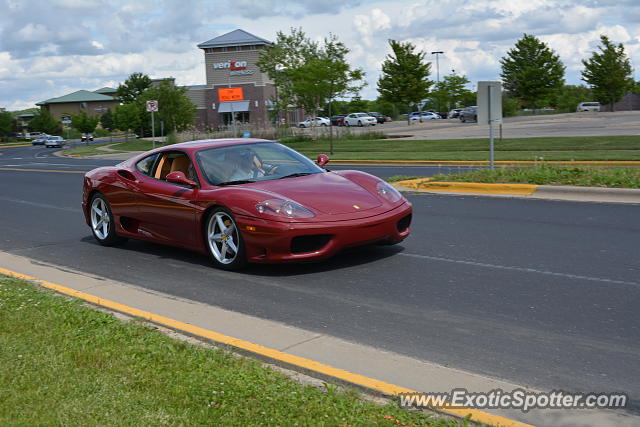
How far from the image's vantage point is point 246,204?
7.22 m

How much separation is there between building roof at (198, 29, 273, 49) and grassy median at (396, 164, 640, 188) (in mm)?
72750

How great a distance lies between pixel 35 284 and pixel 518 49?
6720cm

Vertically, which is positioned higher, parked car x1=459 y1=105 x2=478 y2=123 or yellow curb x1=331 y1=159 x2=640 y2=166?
parked car x1=459 y1=105 x2=478 y2=123

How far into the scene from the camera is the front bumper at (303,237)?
6.96 meters

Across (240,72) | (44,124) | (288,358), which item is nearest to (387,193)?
(288,358)

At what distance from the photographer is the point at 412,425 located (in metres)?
3.56

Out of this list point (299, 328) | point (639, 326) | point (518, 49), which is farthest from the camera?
point (518, 49)

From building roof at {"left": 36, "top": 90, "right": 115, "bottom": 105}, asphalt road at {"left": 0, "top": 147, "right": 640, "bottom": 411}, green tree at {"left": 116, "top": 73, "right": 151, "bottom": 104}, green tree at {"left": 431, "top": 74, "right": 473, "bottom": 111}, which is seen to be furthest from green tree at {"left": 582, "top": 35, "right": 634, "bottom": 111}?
building roof at {"left": 36, "top": 90, "right": 115, "bottom": 105}

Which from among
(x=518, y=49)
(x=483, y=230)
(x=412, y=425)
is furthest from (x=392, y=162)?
(x=518, y=49)

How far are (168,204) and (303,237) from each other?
6.31ft

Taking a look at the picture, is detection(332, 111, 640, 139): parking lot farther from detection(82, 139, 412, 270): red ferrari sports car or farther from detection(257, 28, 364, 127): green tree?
detection(82, 139, 412, 270): red ferrari sports car

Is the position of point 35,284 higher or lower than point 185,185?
lower

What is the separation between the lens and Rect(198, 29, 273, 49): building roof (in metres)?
84.4

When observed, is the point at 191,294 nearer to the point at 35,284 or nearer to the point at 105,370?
the point at 35,284
